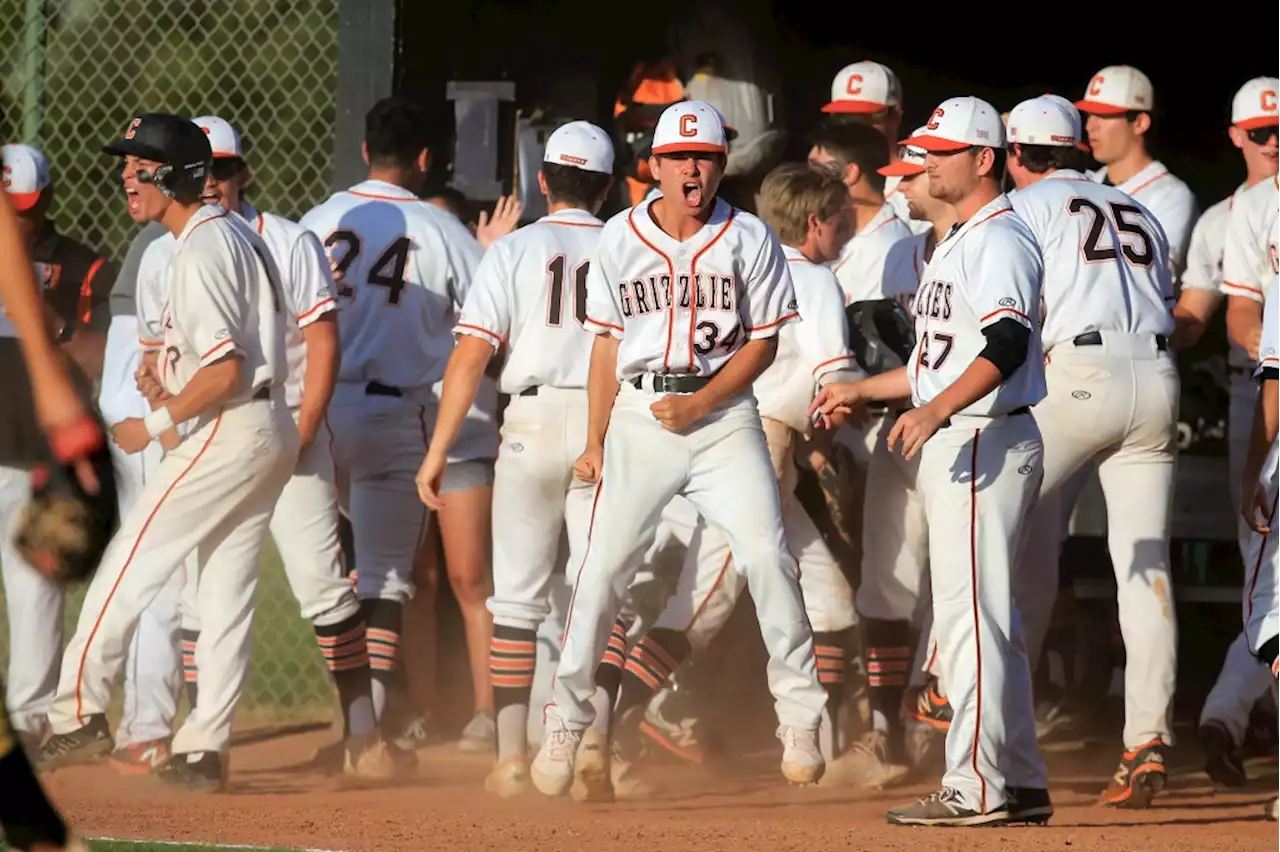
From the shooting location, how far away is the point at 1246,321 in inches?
264

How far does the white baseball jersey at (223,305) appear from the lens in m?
5.77

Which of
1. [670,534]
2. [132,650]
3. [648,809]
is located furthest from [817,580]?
[132,650]

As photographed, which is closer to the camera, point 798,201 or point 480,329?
point 480,329

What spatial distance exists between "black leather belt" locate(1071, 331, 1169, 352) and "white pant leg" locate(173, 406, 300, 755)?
7.40 feet

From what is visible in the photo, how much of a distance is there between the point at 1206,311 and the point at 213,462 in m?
3.27

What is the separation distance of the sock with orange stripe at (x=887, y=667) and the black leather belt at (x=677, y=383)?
1.30 meters

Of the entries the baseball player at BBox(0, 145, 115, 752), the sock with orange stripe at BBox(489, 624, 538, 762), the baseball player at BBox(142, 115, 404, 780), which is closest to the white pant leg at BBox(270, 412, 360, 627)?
the baseball player at BBox(142, 115, 404, 780)

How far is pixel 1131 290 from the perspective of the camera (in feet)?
19.5

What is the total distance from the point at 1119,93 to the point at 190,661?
3.54m

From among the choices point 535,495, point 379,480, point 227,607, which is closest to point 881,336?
point 535,495

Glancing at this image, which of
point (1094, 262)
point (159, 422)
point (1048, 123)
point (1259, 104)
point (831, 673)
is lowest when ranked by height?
point (831, 673)

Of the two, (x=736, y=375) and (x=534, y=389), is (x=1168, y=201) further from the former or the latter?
(x=534, y=389)

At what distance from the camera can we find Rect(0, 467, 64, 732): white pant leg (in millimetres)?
6512

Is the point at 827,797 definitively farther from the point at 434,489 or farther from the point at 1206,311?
the point at 1206,311
